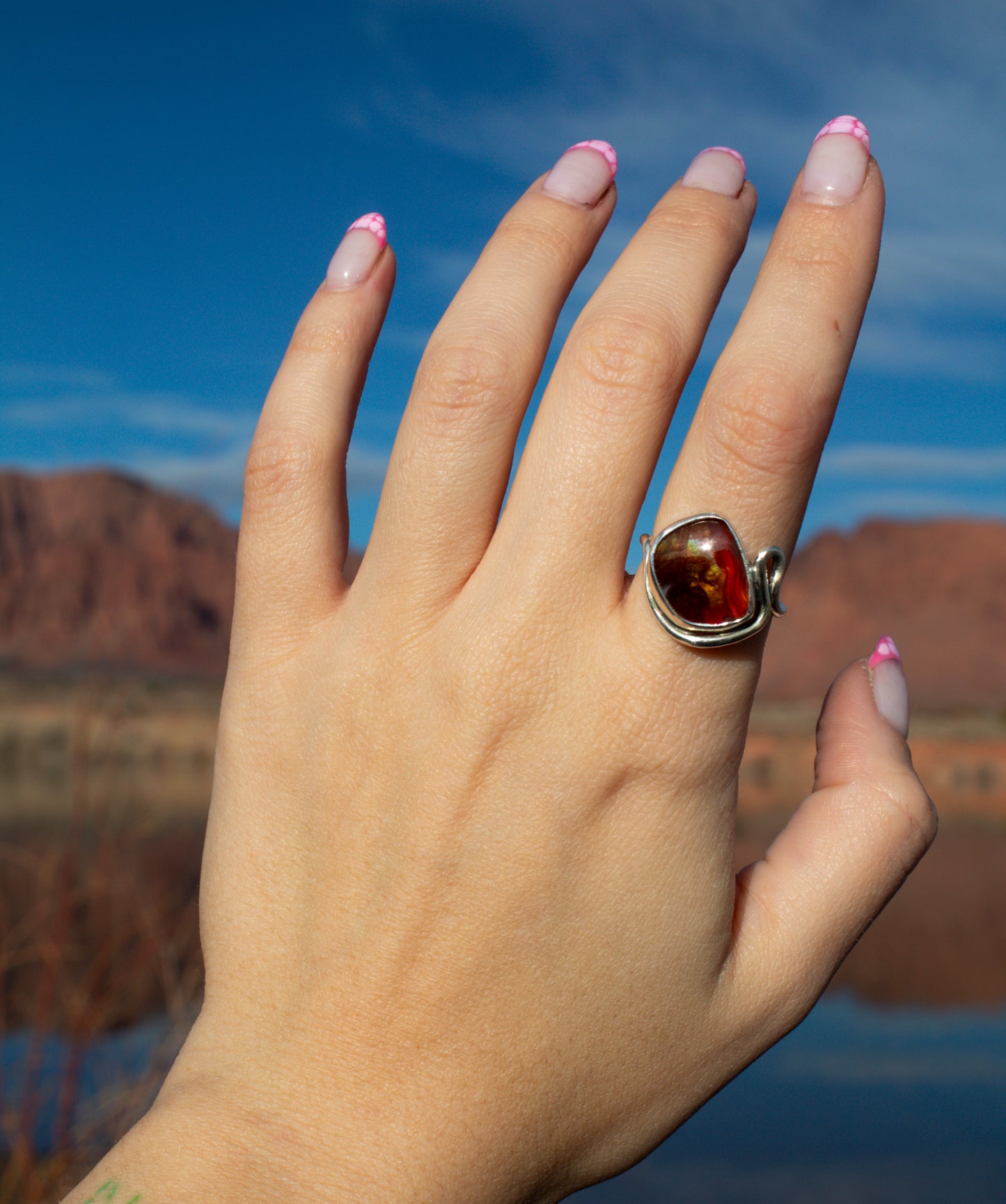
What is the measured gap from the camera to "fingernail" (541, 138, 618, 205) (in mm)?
1197

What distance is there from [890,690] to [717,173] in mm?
666

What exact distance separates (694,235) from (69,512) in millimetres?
53581

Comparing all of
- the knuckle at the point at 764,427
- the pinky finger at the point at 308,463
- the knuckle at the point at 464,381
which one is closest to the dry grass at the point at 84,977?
the pinky finger at the point at 308,463

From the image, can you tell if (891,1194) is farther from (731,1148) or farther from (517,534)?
(517,534)

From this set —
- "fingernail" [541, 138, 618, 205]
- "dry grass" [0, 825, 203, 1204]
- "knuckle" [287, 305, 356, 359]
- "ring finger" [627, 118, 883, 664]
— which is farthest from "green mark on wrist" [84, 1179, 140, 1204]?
"dry grass" [0, 825, 203, 1204]

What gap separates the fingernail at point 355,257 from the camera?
1.28 metres

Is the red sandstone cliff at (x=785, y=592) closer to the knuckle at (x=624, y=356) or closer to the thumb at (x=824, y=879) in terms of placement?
the thumb at (x=824, y=879)

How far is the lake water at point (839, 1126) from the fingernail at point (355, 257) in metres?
3.18

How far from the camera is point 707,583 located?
37.2 inches

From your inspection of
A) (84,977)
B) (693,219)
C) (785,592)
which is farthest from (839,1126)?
(785,592)

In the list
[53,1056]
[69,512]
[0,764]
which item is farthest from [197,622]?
[53,1056]

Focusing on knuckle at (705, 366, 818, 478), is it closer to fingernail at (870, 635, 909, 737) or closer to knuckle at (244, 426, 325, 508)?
fingernail at (870, 635, 909, 737)

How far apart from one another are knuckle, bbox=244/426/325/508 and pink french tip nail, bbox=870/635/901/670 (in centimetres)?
74

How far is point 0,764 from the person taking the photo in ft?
61.5
